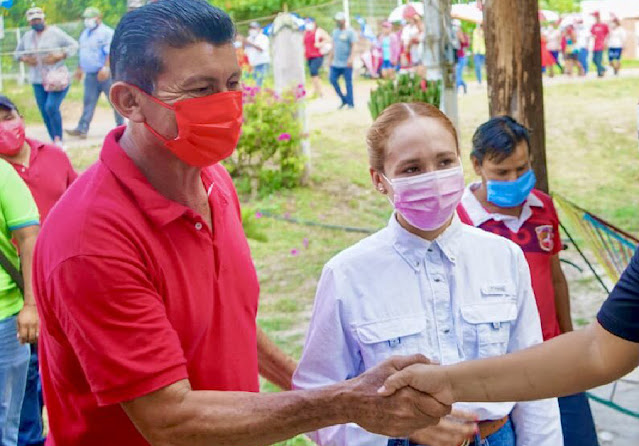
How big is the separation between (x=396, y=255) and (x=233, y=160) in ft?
30.3

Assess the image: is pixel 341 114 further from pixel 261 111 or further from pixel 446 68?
pixel 446 68

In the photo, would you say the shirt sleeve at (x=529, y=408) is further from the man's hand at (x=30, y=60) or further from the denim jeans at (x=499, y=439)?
the man's hand at (x=30, y=60)

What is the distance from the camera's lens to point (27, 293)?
4.21 meters

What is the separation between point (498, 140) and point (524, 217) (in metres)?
0.34

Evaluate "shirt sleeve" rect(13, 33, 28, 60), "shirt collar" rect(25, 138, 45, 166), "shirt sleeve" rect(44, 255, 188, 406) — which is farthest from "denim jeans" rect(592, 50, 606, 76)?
"shirt sleeve" rect(44, 255, 188, 406)

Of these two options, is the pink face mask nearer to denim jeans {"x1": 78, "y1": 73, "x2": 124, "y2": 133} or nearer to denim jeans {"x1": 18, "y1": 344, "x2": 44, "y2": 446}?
denim jeans {"x1": 18, "y1": 344, "x2": 44, "y2": 446}

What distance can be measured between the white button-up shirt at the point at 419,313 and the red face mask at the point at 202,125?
53 cm

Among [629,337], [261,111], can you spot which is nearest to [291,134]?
[261,111]

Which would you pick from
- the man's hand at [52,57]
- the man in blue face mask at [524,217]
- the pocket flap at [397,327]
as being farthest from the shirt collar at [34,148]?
the man's hand at [52,57]

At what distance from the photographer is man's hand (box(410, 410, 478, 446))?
2414 millimetres

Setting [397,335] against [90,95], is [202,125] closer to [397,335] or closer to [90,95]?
[397,335]

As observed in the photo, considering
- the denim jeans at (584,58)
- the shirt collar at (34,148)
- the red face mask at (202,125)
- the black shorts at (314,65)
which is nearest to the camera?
the red face mask at (202,125)

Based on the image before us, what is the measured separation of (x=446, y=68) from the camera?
827 centimetres

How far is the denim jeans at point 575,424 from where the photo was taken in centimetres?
370
